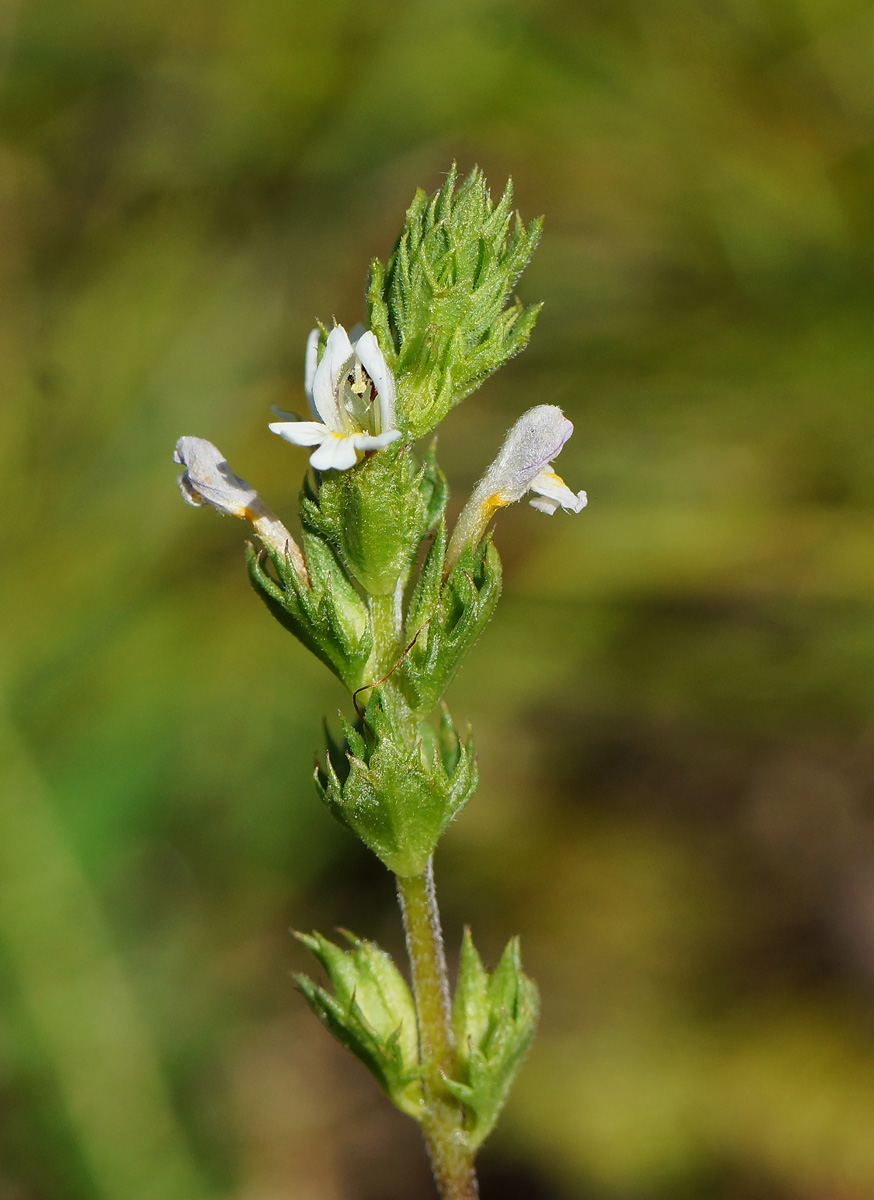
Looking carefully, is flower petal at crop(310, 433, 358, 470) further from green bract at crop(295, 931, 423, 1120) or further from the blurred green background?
the blurred green background

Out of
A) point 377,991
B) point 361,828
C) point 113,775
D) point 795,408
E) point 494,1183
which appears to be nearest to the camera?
point 361,828

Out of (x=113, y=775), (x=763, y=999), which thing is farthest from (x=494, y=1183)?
(x=113, y=775)

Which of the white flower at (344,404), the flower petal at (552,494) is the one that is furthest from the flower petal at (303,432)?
the flower petal at (552,494)

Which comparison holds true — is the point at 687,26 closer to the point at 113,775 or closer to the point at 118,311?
the point at 118,311

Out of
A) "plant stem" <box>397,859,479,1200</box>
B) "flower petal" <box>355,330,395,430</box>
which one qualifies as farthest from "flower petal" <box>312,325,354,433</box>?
"plant stem" <box>397,859,479,1200</box>

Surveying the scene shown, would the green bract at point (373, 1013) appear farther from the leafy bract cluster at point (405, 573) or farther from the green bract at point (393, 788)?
the green bract at point (393, 788)
